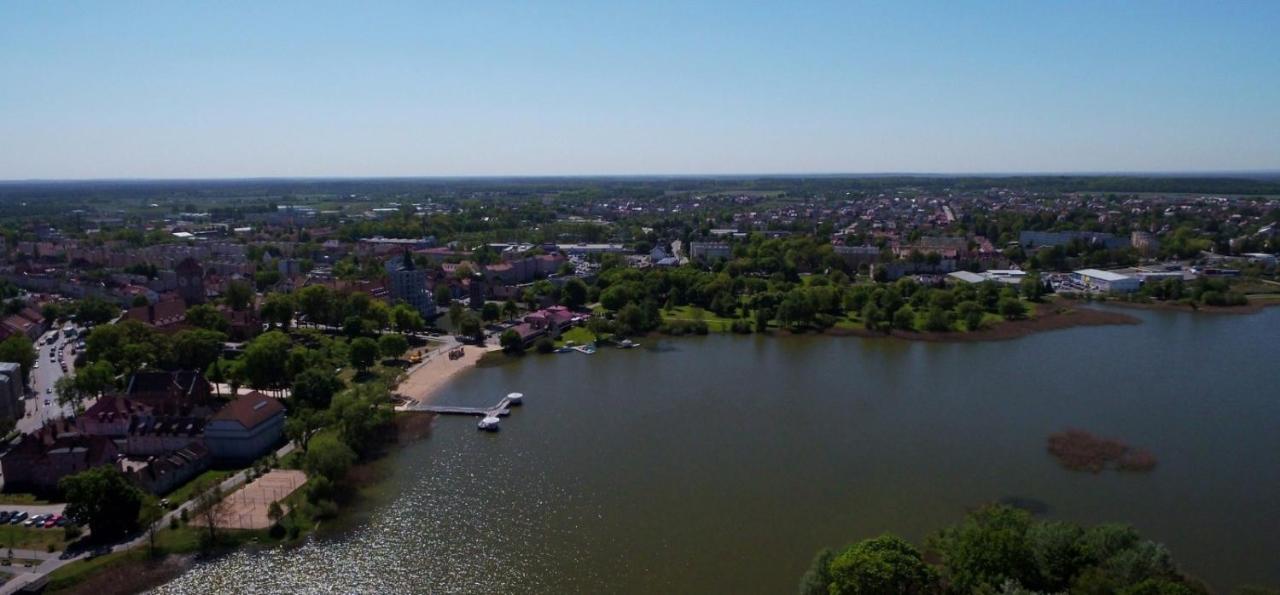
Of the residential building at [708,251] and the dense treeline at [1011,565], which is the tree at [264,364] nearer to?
the dense treeline at [1011,565]

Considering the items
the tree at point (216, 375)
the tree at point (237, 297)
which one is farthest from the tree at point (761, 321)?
the tree at point (237, 297)

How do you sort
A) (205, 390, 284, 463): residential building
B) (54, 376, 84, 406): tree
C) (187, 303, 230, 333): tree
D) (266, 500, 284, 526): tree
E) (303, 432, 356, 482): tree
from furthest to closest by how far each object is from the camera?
1. (187, 303, 230, 333): tree
2. (54, 376, 84, 406): tree
3. (205, 390, 284, 463): residential building
4. (303, 432, 356, 482): tree
5. (266, 500, 284, 526): tree

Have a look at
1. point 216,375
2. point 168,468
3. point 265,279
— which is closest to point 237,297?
point 265,279

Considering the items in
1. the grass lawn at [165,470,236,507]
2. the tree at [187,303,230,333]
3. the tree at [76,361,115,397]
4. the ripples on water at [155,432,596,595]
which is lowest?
the ripples on water at [155,432,596,595]

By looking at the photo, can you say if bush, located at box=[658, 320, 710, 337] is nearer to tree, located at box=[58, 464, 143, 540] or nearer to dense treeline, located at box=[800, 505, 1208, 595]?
dense treeline, located at box=[800, 505, 1208, 595]

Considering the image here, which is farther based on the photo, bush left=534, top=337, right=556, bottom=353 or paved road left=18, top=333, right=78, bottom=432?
bush left=534, top=337, right=556, bottom=353

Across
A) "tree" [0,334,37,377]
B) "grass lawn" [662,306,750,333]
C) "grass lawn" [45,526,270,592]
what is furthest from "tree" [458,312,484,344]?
"grass lawn" [45,526,270,592]
